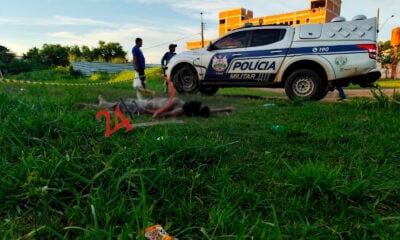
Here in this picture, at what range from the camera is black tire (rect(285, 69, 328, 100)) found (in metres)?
5.86

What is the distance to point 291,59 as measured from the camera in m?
6.09

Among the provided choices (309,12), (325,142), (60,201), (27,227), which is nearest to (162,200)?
(60,201)

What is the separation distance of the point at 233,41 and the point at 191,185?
19.4 ft

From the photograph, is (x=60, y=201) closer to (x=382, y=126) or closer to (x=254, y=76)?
(x=382, y=126)

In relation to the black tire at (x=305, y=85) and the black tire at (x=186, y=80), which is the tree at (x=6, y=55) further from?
the black tire at (x=305, y=85)

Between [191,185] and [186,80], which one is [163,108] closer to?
[191,185]

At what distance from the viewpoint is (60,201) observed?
1496 millimetres

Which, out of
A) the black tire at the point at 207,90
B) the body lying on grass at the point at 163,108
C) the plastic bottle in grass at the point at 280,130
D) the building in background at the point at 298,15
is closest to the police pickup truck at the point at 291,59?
the black tire at the point at 207,90

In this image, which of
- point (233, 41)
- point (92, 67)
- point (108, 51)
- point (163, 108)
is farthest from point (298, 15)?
point (163, 108)

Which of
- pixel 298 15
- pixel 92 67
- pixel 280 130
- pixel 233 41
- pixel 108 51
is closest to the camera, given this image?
pixel 280 130

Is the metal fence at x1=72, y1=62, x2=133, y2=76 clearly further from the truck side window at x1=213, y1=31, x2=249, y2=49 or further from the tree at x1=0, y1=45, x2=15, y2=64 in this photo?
the truck side window at x1=213, y1=31, x2=249, y2=49

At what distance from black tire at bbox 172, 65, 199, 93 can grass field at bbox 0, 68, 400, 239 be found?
199 inches

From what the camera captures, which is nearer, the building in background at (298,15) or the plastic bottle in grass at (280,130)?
the plastic bottle in grass at (280,130)

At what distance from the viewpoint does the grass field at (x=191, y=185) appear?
1.31 meters
